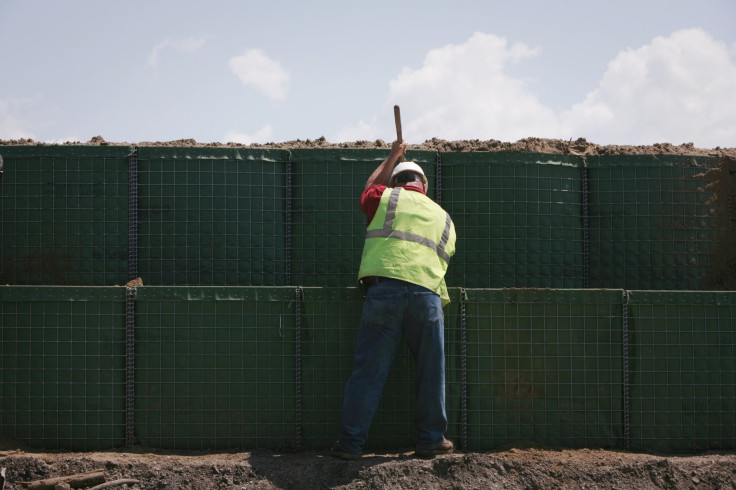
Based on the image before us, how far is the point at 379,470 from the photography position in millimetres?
5848

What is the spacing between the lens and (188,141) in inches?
350

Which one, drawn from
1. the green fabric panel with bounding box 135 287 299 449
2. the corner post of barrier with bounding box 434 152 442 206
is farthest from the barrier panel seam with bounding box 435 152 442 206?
the green fabric panel with bounding box 135 287 299 449

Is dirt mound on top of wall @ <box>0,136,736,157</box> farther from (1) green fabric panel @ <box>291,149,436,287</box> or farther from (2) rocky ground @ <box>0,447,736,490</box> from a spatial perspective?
(2) rocky ground @ <box>0,447,736,490</box>

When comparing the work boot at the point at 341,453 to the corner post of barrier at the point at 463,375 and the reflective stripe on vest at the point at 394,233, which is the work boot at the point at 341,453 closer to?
the corner post of barrier at the point at 463,375

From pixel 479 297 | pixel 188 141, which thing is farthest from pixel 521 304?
pixel 188 141

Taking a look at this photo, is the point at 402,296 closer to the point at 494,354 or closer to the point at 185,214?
the point at 494,354

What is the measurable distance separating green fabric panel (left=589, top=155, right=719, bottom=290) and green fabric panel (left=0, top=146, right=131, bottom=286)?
5.03m

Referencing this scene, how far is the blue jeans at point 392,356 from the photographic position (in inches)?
238

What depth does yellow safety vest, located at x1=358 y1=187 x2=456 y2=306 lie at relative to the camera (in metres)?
6.08

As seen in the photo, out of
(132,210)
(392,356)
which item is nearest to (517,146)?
(392,356)

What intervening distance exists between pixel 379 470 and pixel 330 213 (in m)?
3.11

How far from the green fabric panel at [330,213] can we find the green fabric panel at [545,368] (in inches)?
79.9

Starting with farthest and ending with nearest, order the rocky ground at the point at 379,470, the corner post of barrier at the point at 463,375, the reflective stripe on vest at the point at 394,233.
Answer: the corner post of barrier at the point at 463,375, the reflective stripe on vest at the point at 394,233, the rocky ground at the point at 379,470

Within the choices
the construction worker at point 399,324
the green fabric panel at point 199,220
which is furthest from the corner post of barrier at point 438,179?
the construction worker at point 399,324
